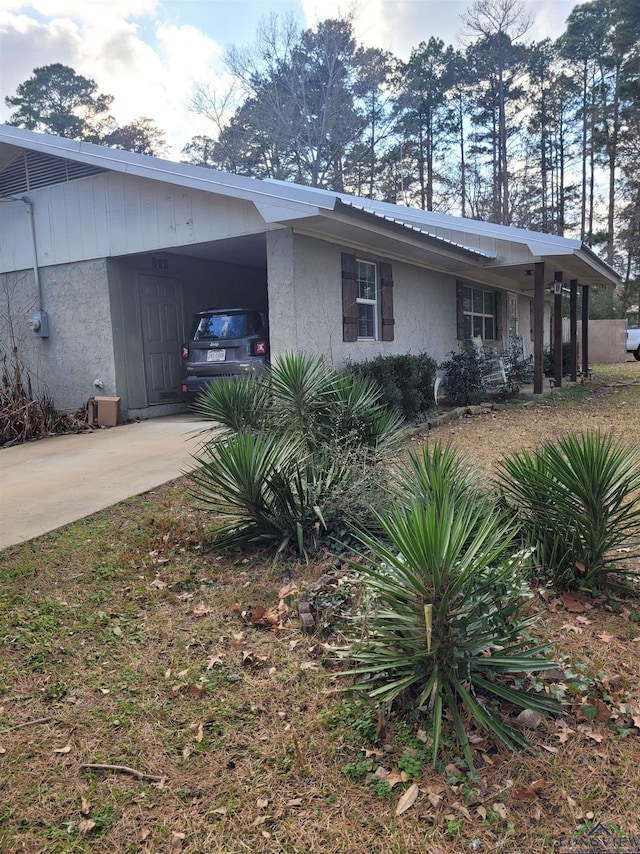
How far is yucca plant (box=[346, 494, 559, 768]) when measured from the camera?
95.4 inches

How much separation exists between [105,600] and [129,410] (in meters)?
6.57

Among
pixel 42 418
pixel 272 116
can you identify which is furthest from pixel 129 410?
pixel 272 116

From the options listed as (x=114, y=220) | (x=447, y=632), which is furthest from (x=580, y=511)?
(x=114, y=220)

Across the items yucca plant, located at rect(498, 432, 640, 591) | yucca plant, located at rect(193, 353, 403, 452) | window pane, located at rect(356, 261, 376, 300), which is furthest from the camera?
window pane, located at rect(356, 261, 376, 300)

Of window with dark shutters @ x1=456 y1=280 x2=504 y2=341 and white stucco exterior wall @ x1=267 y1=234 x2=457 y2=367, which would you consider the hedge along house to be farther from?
window with dark shutters @ x1=456 y1=280 x2=504 y2=341

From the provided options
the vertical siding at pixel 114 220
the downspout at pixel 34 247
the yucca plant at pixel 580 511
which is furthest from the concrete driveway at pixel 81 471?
the yucca plant at pixel 580 511

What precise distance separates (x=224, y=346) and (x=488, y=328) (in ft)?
31.6

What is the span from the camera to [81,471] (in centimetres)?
650

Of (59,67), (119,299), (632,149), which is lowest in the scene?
(119,299)

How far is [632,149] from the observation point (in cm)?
2650

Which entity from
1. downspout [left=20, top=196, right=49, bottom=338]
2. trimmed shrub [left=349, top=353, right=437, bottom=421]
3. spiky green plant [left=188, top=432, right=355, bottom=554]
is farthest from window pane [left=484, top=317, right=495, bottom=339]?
spiky green plant [left=188, top=432, right=355, bottom=554]

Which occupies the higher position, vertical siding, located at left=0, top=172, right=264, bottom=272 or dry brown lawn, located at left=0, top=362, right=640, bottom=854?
vertical siding, located at left=0, top=172, right=264, bottom=272

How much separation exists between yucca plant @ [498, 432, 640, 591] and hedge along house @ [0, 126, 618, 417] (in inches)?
186

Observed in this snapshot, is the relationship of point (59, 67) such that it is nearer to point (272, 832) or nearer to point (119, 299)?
point (119, 299)
